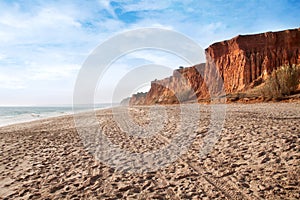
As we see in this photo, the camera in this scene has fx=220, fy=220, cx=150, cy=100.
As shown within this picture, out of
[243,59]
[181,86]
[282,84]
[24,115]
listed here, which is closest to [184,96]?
[243,59]

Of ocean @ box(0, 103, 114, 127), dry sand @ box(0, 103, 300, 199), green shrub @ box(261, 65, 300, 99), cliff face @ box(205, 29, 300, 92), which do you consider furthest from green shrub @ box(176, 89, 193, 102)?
dry sand @ box(0, 103, 300, 199)

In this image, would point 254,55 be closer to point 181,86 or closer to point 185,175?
point 181,86

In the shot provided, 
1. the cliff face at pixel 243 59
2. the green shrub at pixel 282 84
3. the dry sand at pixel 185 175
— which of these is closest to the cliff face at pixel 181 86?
the cliff face at pixel 243 59

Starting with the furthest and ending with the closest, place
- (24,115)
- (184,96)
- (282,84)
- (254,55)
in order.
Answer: (184,96)
(24,115)
(254,55)
(282,84)

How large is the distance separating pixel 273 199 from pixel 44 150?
26.9 ft

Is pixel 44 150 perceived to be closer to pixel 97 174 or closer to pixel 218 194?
pixel 97 174

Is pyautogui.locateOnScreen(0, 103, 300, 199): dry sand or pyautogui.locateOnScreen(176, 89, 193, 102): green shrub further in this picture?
pyautogui.locateOnScreen(176, 89, 193, 102): green shrub

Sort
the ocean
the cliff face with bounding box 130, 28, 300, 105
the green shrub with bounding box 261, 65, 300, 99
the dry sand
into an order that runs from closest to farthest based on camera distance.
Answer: the dry sand → the green shrub with bounding box 261, 65, 300, 99 → the ocean → the cliff face with bounding box 130, 28, 300, 105

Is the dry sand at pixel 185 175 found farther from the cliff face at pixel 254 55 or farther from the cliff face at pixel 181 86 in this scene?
the cliff face at pixel 181 86

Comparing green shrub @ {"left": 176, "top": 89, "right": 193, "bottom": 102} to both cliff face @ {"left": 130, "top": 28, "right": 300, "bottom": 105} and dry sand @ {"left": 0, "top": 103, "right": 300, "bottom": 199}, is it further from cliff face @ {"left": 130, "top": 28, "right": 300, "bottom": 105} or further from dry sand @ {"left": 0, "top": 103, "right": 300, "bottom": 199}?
dry sand @ {"left": 0, "top": 103, "right": 300, "bottom": 199}

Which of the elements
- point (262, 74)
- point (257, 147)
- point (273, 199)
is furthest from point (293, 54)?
point (273, 199)

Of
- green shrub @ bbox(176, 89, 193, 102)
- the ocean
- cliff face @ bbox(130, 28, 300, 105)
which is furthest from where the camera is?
green shrub @ bbox(176, 89, 193, 102)

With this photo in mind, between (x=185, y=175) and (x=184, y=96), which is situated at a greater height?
(x=184, y=96)

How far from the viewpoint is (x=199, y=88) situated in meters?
64.7
